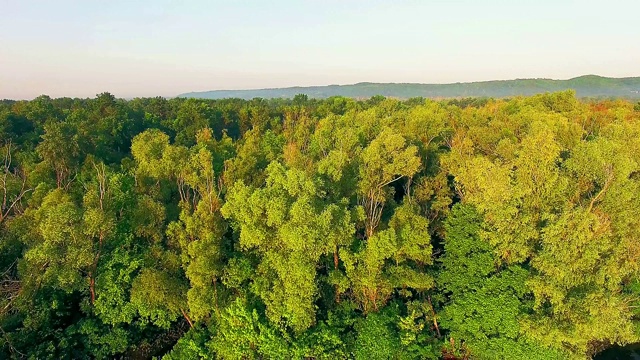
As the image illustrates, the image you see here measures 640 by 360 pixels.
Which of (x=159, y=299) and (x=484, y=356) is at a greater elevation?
(x=159, y=299)

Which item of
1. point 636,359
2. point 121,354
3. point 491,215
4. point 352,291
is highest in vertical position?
point 491,215

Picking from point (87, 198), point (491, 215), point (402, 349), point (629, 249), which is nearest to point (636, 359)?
point (629, 249)

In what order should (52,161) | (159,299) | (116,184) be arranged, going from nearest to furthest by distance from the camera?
(159,299) → (116,184) → (52,161)

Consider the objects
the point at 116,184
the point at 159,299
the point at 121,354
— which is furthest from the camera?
the point at 116,184

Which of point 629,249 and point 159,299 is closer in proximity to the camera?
point 159,299

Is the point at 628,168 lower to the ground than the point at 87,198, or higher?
higher

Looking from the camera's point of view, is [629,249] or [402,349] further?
[629,249]

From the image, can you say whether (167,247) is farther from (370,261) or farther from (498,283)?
(498,283)

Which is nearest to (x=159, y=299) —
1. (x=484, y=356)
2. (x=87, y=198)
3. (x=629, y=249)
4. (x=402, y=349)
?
(x=87, y=198)

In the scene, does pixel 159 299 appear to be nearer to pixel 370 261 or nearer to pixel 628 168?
pixel 370 261
